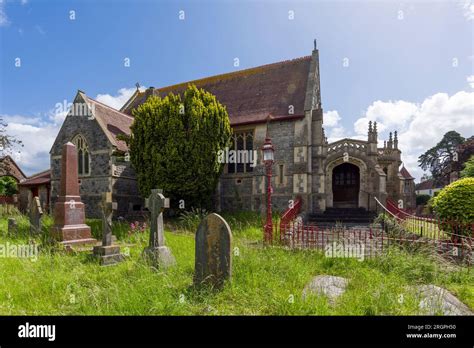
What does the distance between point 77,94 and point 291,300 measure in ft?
57.5

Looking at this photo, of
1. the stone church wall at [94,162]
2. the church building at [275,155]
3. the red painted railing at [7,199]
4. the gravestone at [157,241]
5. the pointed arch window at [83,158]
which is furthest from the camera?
the red painted railing at [7,199]

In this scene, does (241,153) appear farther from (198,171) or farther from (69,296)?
(69,296)

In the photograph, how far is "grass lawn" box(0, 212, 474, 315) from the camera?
3574mm

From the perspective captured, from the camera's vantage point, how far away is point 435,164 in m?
38.4

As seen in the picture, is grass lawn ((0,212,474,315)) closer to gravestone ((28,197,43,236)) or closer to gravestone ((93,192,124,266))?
gravestone ((93,192,124,266))

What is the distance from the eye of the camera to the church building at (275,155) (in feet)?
48.5

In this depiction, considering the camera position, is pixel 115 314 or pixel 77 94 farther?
pixel 77 94

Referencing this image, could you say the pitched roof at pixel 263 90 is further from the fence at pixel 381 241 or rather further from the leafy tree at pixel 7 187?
the leafy tree at pixel 7 187

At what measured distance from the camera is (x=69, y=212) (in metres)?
8.15

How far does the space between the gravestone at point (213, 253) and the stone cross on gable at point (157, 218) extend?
197cm

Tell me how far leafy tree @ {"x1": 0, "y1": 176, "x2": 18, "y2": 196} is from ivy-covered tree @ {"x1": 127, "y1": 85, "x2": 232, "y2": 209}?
59.6 ft

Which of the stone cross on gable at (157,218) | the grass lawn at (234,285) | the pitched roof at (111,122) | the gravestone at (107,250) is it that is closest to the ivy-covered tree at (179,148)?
the pitched roof at (111,122)

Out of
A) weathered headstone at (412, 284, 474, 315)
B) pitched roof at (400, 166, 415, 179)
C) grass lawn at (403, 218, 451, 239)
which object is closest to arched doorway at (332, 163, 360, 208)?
grass lawn at (403, 218, 451, 239)
